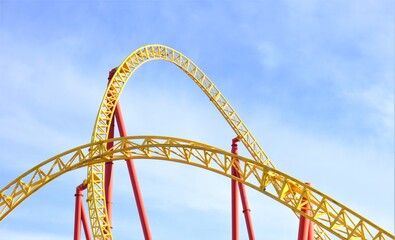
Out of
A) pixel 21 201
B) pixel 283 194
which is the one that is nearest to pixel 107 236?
pixel 21 201

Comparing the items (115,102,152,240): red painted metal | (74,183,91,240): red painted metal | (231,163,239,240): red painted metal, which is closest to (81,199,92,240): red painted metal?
(74,183,91,240): red painted metal

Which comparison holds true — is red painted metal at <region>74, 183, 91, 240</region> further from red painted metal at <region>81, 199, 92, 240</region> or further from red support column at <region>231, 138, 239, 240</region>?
red support column at <region>231, 138, 239, 240</region>

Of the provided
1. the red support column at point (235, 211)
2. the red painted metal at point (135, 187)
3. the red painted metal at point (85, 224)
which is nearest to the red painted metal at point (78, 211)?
the red painted metal at point (85, 224)

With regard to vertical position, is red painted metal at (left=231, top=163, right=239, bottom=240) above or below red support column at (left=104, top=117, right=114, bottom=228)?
below

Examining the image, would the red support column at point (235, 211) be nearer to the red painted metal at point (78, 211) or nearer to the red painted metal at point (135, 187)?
the red painted metal at point (135, 187)

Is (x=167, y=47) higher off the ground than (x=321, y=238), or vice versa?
(x=167, y=47)

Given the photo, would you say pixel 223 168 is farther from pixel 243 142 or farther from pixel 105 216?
pixel 243 142

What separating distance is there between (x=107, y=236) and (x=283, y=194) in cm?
1015

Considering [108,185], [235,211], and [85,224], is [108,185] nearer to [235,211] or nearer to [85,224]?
[85,224]

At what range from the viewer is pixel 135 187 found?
2416 centimetres

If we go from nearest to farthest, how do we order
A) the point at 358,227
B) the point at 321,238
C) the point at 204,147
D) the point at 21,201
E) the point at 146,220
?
the point at 358,227
the point at 204,147
the point at 21,201
the point at 146,220
the point at 321,238

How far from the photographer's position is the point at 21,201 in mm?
21562

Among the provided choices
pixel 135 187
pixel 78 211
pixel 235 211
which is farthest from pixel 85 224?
pixel 235 211

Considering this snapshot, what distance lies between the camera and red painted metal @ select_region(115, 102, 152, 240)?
23281mm
